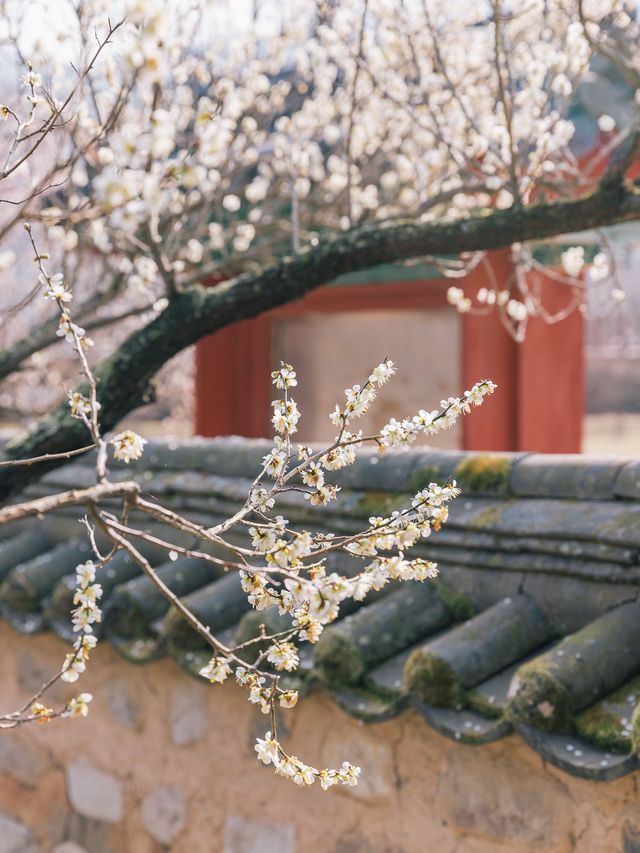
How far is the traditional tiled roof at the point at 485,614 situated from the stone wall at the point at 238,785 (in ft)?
0.48

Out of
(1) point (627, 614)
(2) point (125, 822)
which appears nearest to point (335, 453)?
(1) point (627, 614)

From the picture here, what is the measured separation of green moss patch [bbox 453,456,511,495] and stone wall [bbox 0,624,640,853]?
63 cm

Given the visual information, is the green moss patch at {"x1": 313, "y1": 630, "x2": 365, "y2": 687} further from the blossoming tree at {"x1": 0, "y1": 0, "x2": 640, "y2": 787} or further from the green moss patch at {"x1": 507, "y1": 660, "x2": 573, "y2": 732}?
the green moss patch at {"x1": 507, "y1": 660, "x2": 573, "y2": 732}

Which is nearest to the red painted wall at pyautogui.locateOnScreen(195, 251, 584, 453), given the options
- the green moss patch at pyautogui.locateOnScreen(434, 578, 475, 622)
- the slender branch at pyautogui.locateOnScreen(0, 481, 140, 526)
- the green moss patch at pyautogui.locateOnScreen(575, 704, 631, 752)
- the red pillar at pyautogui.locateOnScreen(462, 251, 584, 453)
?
the red pillar at pyautogui.locateOnScreen(462, 251, 584, 453)

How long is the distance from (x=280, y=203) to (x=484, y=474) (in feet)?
10.6

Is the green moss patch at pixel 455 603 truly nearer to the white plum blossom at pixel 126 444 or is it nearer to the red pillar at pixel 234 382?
the white plum blossom at pixel 126 444

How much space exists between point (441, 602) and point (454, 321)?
3.97m

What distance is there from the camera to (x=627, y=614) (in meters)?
2.39

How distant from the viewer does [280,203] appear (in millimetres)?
5762

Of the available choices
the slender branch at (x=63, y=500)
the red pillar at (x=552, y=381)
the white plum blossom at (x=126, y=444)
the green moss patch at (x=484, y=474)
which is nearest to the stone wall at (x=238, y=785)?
the green moss patch at (x=484, y=474)

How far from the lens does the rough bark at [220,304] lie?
275 cm

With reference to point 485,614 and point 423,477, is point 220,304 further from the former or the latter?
point 485,614

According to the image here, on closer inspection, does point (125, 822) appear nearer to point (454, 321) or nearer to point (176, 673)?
point (176, 673)

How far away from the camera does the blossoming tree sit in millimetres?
1607
